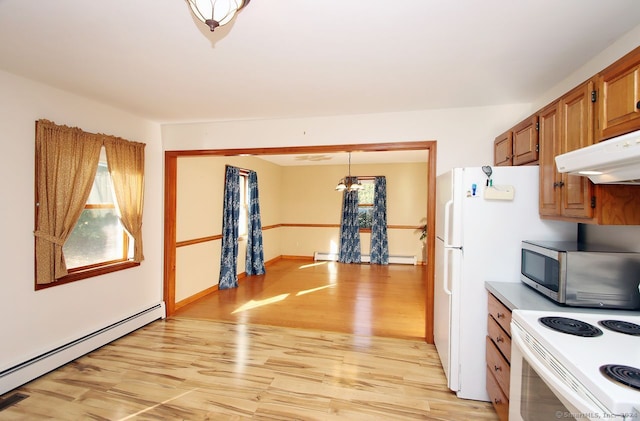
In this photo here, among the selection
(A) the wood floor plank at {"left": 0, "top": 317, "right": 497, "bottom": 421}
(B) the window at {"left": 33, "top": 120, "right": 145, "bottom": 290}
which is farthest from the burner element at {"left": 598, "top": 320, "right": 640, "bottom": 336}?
(B) the window at {"left": 33, "top": 120, "right": 145, "bottom": 290}

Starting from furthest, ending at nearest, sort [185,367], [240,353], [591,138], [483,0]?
[240,353] → [185,367] → [591,138] → [483,0]

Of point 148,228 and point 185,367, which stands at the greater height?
point 148,228

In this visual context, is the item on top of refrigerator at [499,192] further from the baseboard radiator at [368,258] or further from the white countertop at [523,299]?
the baseboard radiator at [368,258]

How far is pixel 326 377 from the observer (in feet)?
7.72

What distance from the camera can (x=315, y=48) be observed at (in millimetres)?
1802

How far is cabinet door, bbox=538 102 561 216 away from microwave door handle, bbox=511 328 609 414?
3.15ft

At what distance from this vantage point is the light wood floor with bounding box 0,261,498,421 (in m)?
1.97

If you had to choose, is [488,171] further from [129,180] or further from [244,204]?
[244,204]

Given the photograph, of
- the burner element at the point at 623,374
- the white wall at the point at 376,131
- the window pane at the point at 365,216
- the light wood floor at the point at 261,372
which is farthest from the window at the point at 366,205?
the burner element at the point at 623,374

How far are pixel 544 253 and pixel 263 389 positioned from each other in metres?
2.18

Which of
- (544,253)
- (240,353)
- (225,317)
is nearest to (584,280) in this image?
(544,253)

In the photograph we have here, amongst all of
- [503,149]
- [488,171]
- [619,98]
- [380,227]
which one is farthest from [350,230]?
[619,98]

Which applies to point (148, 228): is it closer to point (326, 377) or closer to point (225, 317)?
point (225, 317)

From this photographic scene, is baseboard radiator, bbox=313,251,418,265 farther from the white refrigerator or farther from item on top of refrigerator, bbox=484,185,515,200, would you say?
item on top of refrigerator, bbox=484,185,515,200
